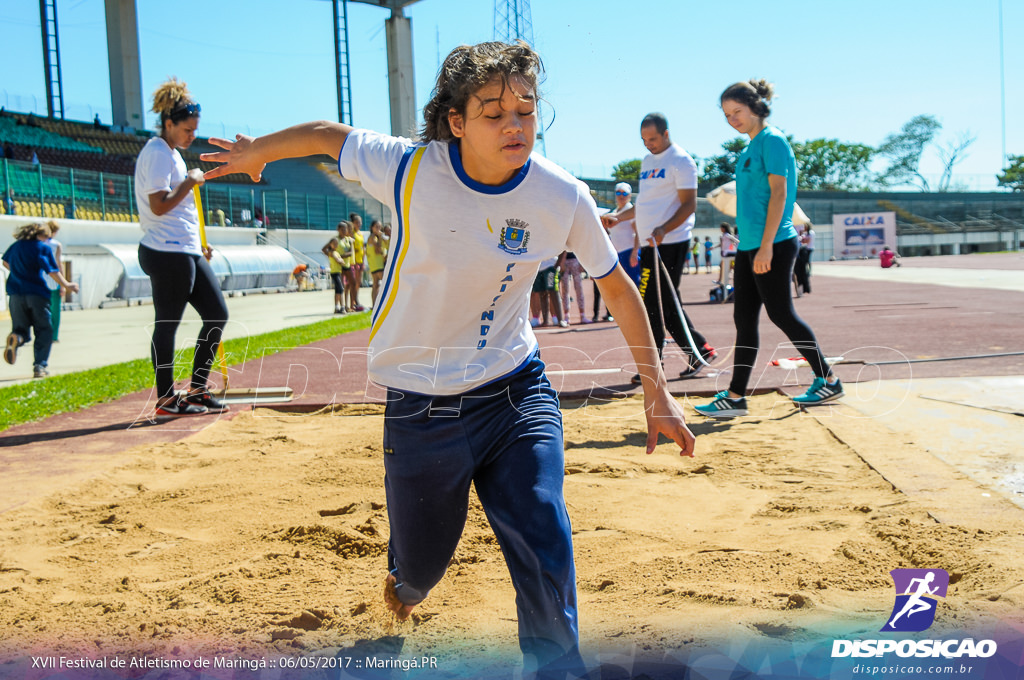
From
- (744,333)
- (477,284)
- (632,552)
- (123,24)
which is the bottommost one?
(632,552)

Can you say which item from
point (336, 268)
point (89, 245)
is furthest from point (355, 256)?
point (89, 245)

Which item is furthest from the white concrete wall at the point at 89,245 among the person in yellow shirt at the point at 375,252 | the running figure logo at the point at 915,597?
the running figure logo at the point at 915,597

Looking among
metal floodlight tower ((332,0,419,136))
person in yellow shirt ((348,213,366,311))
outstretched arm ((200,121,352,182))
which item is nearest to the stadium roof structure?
metal floodlight tower ((332,0,419,136))

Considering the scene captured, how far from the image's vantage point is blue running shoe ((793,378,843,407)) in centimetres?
565

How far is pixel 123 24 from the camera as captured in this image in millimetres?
42375

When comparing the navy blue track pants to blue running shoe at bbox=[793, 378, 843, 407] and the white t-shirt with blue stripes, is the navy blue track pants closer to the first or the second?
the white t-shirt with blue stripes

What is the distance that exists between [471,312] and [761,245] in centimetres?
350

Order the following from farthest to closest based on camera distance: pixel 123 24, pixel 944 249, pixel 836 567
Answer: pixel 944 249 < pixel 123 24 < pixel 836 567

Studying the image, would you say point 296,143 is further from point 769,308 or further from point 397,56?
point 397,56

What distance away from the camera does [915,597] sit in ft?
8.50

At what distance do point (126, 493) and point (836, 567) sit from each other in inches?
131

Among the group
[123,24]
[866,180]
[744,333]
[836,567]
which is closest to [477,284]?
[836,567]

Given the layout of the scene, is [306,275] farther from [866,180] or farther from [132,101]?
[866,180]

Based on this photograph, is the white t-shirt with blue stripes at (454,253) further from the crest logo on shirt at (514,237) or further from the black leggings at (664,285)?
the black leggings at (664,285)
